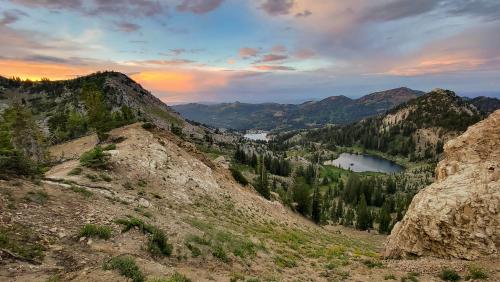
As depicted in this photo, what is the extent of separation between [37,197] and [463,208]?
34.4 m

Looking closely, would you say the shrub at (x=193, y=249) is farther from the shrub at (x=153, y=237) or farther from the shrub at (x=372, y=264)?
the shrub at (x=372, y=264)

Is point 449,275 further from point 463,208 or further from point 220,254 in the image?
point 220,254

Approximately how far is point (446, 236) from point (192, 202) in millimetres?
26574

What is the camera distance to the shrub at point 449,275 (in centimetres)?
2347

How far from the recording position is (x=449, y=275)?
78.0 feet

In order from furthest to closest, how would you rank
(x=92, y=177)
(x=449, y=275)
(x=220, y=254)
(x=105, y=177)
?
(x=105, y=177), (x=92, y=177), (x=449, y=275), (x=220, y=254)

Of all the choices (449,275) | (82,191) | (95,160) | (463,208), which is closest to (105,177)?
(95,160)

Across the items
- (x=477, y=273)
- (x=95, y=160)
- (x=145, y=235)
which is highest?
(x=95, y=160)

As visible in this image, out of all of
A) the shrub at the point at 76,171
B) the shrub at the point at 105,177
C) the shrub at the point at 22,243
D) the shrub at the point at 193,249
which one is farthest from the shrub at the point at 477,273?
the shrub at the point at 76,171

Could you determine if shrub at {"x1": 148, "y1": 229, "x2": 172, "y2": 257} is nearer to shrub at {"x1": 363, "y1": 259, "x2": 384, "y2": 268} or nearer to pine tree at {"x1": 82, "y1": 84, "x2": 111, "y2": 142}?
shrub at {"x1": 363, "y1": 259, "x2": 384, "y2": 268}

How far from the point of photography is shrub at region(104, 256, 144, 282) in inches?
603

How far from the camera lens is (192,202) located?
38.1 metres

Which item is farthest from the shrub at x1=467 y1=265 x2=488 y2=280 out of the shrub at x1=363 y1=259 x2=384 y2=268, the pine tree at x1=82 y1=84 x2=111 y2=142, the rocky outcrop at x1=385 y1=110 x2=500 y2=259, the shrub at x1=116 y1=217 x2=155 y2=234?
the pine tree at x1=82 y1=84 x2=111 y2=142

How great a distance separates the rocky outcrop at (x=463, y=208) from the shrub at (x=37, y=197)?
31904mm
